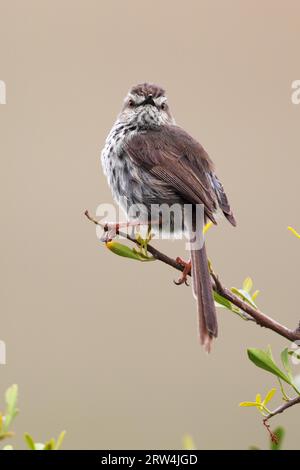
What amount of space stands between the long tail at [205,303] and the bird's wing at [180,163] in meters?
0.60

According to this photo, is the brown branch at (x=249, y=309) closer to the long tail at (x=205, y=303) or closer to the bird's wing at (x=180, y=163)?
the long tail at (x=205, y=303)

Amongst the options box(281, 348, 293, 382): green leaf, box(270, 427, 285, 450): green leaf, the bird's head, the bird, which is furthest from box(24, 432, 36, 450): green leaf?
the bird's head

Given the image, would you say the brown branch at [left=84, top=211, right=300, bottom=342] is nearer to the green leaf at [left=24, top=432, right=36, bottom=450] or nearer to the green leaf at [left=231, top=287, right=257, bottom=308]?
the green leaf at [left=231, top=287, right=257, bottom=308]

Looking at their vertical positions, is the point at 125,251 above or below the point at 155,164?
below

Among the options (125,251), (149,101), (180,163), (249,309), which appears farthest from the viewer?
(149,101)

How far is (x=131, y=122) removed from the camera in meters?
3.53

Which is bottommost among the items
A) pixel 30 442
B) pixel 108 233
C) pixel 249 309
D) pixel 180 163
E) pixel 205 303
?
pixel 30 442

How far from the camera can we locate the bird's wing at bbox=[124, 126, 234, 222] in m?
3.01

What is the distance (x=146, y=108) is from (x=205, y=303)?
155 cm

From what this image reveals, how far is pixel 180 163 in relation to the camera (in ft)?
10.5

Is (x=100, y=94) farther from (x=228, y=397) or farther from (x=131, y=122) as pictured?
(x=131, y=122)

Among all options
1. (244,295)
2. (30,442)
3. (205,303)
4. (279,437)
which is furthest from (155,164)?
(30,442)

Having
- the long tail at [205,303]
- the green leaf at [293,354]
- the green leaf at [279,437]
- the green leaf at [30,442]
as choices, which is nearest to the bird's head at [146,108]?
the long tail at [205,303]

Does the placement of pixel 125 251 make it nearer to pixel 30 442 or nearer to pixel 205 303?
pixel 205 303
